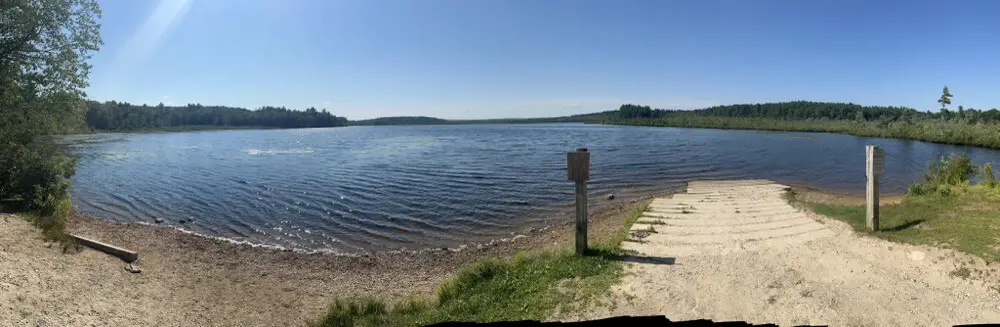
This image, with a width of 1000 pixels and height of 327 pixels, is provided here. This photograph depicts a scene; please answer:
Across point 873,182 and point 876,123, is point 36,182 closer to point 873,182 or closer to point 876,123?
point 873,182

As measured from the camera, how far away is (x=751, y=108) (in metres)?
190

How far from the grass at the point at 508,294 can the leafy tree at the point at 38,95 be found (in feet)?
45.1

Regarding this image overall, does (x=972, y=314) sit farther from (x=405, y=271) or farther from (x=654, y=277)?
(x=405, y=271)

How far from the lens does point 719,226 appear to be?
1209 centimetres

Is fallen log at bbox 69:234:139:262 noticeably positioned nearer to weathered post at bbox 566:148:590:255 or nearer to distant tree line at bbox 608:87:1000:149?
weathered post at bbox 566:148:590:255

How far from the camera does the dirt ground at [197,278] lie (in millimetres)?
8938

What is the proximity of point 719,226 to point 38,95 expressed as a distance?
949 inches

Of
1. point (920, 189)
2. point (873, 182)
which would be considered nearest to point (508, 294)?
point (873, 182)

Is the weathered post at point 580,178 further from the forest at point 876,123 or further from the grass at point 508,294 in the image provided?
the forest at point 876,123

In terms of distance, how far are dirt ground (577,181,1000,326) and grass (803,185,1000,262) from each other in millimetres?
455

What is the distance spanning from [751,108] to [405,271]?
208 m

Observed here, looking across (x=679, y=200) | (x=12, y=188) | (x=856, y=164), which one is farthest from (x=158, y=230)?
(x=856, y=164)

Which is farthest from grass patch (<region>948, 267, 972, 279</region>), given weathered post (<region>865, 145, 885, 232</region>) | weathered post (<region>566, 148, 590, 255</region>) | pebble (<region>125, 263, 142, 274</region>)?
pebble (<region>125, 263, 142, 274</region>)

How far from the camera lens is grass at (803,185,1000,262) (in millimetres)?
8453
